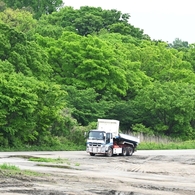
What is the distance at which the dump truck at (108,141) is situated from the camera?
44656 millimetres

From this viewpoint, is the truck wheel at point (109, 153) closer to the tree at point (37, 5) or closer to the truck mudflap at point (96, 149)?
the truck mudflap at point (96, 149)

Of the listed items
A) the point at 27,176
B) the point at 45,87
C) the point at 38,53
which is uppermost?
the point at 38,53

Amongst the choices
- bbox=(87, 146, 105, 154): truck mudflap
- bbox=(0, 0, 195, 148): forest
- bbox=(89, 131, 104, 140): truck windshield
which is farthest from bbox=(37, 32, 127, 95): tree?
bbox=(87, 146, 105, 154): truck mudflap

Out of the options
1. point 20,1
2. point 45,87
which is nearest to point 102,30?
point 20,1

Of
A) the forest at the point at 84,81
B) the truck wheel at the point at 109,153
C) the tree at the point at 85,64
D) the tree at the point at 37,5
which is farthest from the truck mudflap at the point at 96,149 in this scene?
the tree at the point at 37,5

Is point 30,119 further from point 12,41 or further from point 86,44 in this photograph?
point 86,44

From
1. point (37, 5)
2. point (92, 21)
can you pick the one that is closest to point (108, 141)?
point (92, 21)

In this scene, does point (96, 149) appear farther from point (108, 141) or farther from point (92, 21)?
point (92, 21)

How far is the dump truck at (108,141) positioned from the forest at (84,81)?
5309 millimetres

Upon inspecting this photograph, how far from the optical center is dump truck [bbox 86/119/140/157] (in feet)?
147

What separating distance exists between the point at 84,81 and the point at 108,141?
27.2 meters

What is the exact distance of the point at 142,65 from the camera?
3521 inches

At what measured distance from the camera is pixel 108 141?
4497 cm

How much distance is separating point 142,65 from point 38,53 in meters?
32.9
